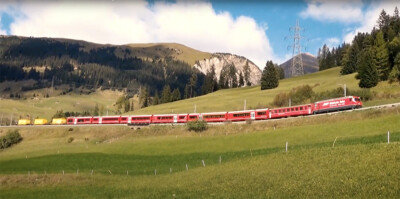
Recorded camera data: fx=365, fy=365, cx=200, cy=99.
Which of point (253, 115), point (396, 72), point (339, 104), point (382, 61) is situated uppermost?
point (382, 61)

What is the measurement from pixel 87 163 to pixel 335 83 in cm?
8395

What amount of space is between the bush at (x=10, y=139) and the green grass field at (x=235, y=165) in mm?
6150

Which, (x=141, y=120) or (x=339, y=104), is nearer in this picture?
(x=339, y=104)

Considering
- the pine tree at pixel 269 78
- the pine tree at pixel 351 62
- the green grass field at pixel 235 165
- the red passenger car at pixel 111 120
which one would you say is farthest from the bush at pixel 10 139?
the pine tree at pixel 351 62

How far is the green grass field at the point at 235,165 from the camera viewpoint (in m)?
17.7

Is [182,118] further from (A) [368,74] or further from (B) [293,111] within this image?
(A) [368,74]

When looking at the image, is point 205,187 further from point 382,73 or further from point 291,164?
point 382,73

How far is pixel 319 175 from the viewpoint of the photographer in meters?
19.1

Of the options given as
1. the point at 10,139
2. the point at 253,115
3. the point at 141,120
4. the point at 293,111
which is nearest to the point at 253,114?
the point at 253,115

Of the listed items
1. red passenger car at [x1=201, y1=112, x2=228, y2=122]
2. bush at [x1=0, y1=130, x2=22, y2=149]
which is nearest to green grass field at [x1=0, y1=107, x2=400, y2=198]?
bush at [x1=0, y1=130, x2=22, y2=149]

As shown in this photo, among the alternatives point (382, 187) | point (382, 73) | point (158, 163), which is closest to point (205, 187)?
point (382, 187)

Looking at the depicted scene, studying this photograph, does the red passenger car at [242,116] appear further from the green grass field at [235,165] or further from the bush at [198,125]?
the bush at [198,125]

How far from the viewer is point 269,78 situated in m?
150

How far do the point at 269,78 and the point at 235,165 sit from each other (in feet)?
405
